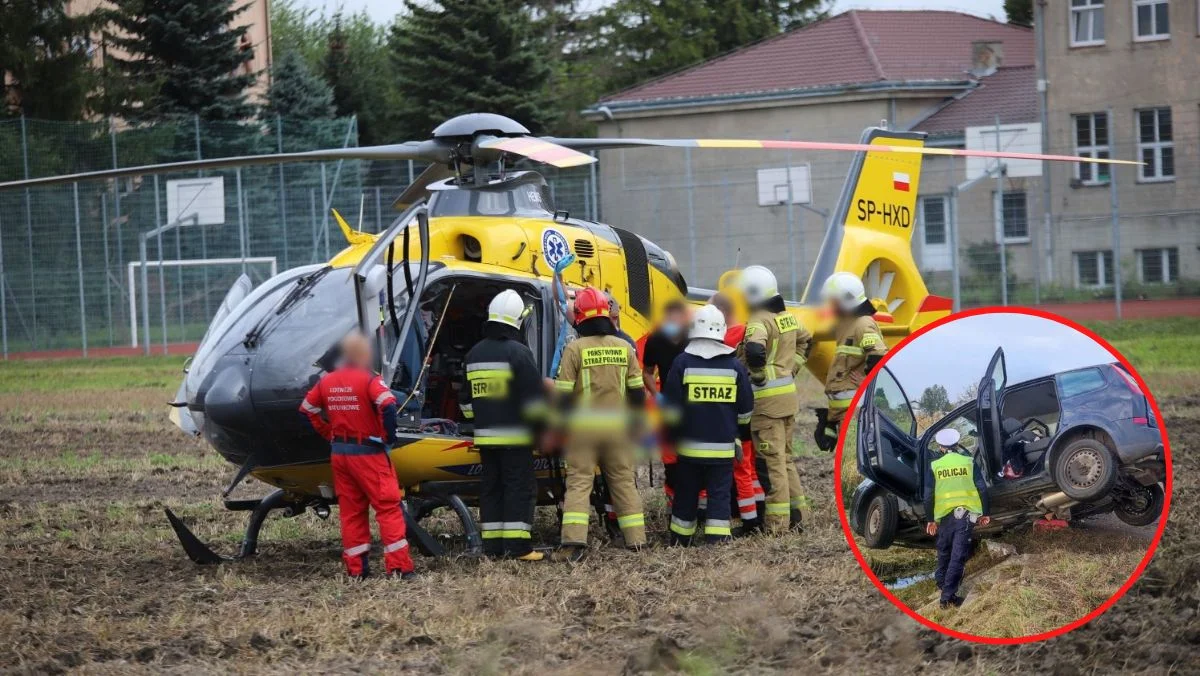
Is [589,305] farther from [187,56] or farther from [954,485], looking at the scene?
[187,56]

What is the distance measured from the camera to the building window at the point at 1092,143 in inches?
1111

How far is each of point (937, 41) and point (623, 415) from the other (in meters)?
32.0

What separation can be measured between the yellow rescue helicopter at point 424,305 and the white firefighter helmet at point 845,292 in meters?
0.44

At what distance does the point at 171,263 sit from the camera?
28.0 meters

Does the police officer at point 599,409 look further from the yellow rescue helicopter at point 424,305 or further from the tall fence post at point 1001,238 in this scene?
the tall fence post at point 1001,238

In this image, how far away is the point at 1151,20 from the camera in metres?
28.7

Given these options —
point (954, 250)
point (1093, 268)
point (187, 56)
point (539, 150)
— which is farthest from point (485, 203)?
point (187, 56)

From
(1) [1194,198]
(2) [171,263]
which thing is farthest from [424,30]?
(1) [1194,198]

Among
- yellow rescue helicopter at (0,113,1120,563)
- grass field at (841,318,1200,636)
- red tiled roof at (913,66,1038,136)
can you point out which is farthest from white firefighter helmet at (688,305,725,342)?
red tiled roof at (913,66,1038,136)

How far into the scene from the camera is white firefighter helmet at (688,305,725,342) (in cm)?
921

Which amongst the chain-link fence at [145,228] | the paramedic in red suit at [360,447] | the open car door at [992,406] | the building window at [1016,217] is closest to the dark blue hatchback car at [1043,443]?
the open car door at [992,406]

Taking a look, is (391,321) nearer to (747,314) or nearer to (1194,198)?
(747,314)

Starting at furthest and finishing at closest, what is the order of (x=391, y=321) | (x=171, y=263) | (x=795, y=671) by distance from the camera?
(x=171, y=263), (x=391, y=321), (x=795, y=671)

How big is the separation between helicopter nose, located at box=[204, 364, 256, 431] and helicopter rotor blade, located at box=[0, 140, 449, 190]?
3.98 feet
